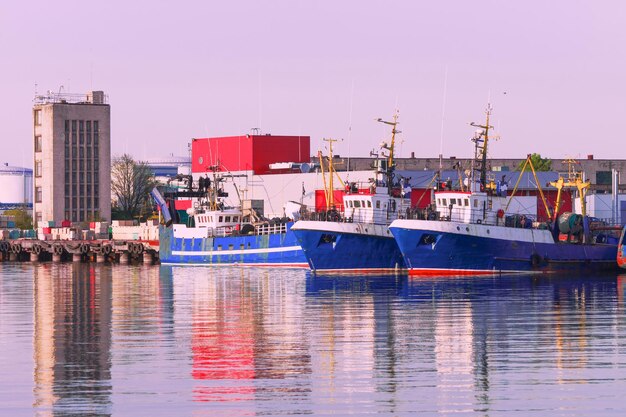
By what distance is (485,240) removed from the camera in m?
72.5

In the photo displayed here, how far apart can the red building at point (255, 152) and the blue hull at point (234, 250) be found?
60.8 feet

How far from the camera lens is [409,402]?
26.8 m

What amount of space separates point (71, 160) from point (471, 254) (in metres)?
84.7

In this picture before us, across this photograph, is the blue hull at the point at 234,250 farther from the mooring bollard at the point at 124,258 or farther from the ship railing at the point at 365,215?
the mooring bollard at the point at 124,258

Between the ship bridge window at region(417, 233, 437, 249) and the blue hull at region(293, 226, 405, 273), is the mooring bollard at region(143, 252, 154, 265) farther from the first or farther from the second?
the ship bridge window at region(417, 233, 437, 249)

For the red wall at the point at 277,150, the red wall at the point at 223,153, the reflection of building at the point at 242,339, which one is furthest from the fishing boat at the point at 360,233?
the red wall at the point at 277,150

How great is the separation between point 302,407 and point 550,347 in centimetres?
1063

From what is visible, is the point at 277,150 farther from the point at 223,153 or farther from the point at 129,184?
the point at 129,184

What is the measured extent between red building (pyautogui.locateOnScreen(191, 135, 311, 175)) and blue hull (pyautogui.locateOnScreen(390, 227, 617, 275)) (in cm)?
4432

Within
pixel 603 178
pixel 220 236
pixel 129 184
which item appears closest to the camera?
pixel 220 236

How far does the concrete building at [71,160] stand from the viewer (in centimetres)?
14925

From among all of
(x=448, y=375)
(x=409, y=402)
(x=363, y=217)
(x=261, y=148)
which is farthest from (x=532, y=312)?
(x=261, y=148)

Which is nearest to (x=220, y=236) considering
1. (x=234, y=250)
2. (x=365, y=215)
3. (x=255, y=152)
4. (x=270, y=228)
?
(x=234, y=250)

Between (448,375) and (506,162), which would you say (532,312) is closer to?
(448,375)
